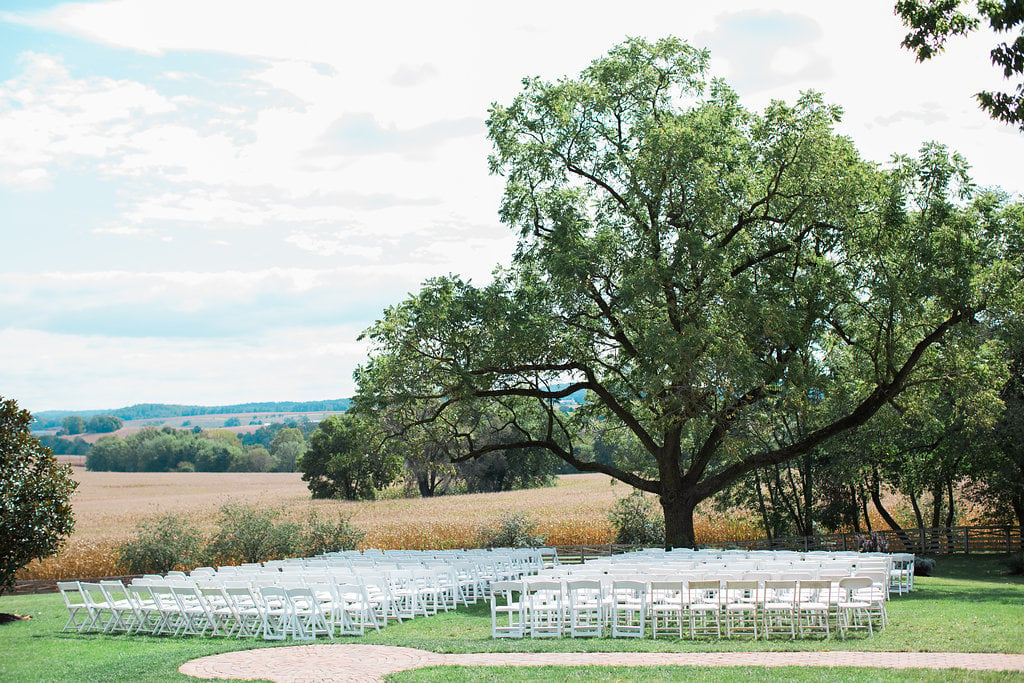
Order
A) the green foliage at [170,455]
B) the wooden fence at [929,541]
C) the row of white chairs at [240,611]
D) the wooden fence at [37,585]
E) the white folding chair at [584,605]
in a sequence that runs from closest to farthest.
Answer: the white folding chair at [584,605], the row of white chairs at [240,611], the wooden fence at [37,585], the wooden fence at [929,541], the green foliage at [170,455]

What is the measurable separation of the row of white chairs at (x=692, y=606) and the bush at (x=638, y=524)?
1543 cm

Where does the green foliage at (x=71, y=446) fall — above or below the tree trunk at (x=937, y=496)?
above

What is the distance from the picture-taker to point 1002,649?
10156mm

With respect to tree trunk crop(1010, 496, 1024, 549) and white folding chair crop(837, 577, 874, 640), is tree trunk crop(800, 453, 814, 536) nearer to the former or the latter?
tree trunk crop(1010, 496, 1024, 549)

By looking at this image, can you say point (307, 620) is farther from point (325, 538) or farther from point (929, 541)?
point (929, 541)

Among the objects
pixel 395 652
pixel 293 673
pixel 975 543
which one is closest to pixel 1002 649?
pixel 395 652

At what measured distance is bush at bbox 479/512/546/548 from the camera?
29766mm

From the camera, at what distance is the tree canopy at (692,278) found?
19.9 m

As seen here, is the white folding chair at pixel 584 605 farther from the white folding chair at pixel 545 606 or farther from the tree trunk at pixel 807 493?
the tree trunk at pixel 807 493

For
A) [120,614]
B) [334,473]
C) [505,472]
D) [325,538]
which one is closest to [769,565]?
[120,614]

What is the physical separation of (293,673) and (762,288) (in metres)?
15.4

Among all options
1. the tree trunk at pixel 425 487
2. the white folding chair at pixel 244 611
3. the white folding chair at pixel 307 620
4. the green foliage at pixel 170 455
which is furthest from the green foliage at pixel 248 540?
the green foliage at pixel 170 455

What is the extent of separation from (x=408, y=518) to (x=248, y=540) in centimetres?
1041

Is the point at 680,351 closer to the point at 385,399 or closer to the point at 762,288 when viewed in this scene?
the point at 762,288
